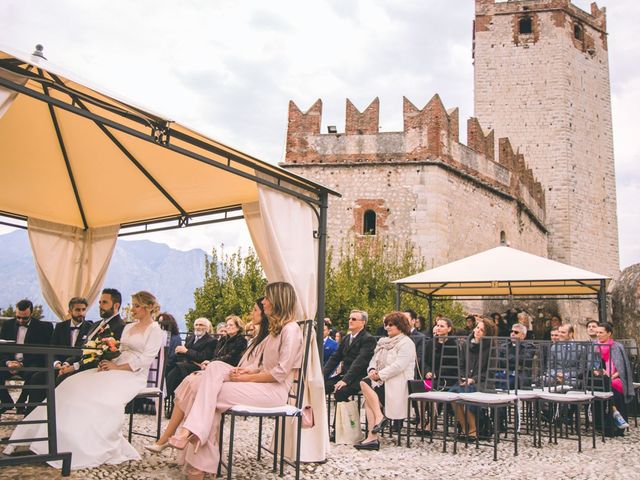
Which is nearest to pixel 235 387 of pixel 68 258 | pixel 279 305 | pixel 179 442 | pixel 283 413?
pixel 283 413

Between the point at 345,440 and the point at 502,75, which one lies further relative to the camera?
the point at 502,75

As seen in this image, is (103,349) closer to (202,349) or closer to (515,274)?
(202,349)

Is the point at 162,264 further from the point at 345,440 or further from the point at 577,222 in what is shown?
the point at 345,440

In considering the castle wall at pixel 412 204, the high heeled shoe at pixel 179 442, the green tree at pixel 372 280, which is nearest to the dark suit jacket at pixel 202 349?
the high heeled shoe at pixel 179 442

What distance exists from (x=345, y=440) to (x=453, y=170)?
1514cm

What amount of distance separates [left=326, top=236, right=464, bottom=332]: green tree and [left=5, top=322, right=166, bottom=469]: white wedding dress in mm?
13661

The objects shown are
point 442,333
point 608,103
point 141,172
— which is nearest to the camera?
point 141,172

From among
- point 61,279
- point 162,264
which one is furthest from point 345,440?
point 162,264

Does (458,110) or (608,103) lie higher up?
(608,103)

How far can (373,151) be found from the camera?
20.6 metres

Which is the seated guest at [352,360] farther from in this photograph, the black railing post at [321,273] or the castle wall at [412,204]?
the castle wall at [412,204]

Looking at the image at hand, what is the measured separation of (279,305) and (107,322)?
1.95 metres

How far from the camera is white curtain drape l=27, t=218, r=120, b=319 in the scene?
847 centimetres

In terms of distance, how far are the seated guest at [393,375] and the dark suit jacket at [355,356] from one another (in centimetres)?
14
